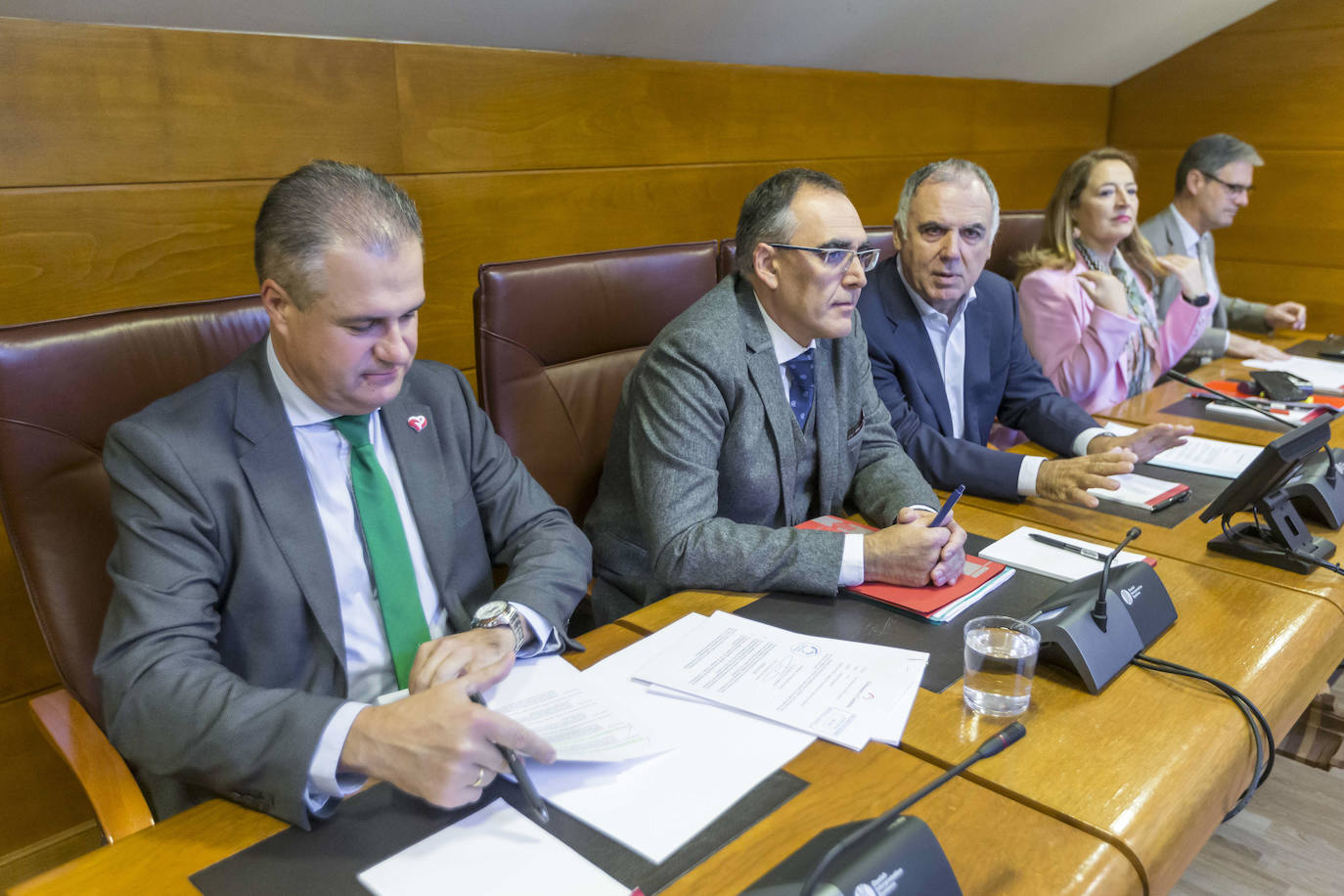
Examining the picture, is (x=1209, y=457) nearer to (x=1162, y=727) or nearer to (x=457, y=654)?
(x=1162, y=727)

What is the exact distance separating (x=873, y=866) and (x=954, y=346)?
1.69 meters

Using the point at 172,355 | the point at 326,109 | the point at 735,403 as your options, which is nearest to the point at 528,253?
the point at 326,109

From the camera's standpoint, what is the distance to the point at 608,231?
9.68 ft

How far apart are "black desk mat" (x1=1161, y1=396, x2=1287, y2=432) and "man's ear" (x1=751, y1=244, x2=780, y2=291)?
1215 millimetres

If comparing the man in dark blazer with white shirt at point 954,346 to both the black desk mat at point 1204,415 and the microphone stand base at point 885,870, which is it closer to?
the black desk mat at point 1204,415

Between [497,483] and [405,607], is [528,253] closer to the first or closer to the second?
[497,483]

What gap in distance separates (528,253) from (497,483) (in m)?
1.39

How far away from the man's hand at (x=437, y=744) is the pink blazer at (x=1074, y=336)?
2080mm

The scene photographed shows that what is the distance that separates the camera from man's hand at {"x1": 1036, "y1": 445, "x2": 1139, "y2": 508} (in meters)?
1.73

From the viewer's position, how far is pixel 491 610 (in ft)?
4.13

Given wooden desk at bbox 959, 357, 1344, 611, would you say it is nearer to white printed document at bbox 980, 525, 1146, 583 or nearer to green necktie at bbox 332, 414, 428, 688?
white printed document at bbox 980, 525, 1146, 583

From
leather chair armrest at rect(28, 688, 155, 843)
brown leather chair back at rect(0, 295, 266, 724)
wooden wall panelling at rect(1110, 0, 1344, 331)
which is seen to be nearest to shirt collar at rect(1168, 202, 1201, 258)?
wooden wall panelling at rect(1110, 0, 1344, 331)

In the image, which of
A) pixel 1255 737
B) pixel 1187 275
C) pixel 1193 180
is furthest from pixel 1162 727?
pixel 1193 180

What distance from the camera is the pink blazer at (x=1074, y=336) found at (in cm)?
257
